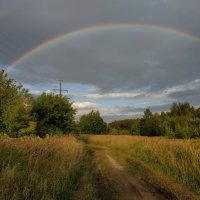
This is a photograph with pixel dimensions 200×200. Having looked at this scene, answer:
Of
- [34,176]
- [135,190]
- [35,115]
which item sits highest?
[35,115]

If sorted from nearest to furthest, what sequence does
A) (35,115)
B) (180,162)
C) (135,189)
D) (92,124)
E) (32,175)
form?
(32,175) → (135,189) → (180,162) → (35,115) → (92,124)

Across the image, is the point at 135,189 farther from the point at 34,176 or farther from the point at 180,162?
the point at 34,176

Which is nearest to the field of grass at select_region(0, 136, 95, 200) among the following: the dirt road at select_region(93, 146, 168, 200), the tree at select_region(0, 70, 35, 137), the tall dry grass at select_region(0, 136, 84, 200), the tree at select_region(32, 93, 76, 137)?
the tall dry grass at select_region(0, 136, 84, 200)

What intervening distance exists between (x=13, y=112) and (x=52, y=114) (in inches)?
242

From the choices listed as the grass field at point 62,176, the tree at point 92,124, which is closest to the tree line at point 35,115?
the grass field at point 62,176

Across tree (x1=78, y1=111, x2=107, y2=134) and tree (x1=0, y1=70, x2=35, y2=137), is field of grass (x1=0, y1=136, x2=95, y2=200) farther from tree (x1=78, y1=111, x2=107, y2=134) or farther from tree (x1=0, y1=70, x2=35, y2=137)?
tree (x1=78, y1=111, x2=107, y2=134)

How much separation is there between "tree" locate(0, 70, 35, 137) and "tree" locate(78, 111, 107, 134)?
4606 cm

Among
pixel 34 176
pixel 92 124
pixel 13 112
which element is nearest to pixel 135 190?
pixel 34 176

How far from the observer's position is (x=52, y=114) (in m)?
23.7

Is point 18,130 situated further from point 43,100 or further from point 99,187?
point 99,187

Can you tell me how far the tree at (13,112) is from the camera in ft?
58.8

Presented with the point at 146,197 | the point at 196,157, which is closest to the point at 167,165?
the point at 196,157

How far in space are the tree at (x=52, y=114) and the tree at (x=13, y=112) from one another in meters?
2.85

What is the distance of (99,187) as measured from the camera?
9516mm
